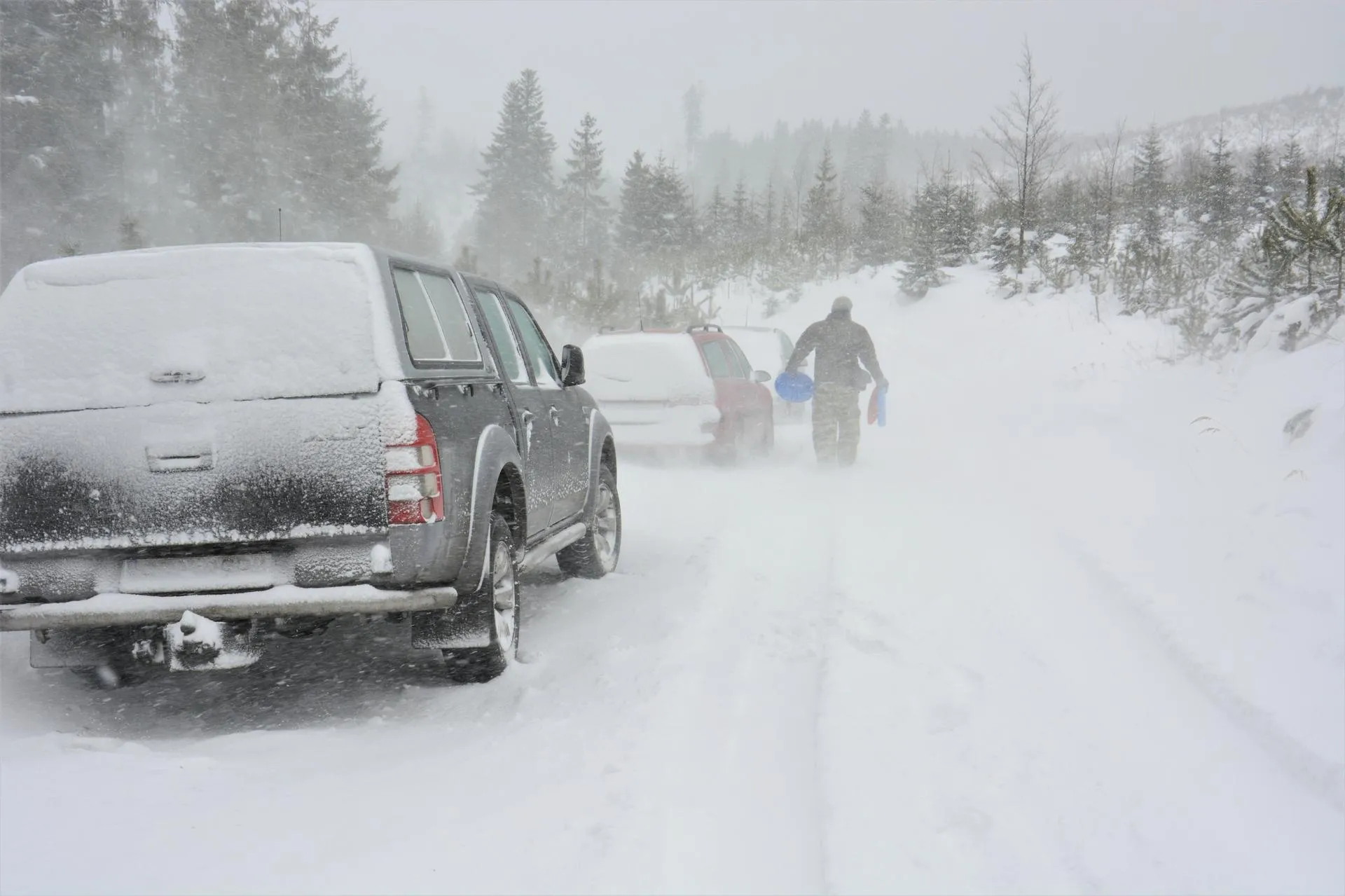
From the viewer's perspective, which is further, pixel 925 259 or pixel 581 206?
pixel 581 206

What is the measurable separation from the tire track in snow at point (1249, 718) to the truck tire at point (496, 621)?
130 inches

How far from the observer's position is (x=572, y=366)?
612 cm

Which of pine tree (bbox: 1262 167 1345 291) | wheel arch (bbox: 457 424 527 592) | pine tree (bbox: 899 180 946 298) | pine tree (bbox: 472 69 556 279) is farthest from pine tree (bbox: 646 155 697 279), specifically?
wheel arch (bbox: 457 424 527 592)

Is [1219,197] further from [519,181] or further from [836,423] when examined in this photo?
[519,181]

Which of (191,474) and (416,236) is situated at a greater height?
(416,236)

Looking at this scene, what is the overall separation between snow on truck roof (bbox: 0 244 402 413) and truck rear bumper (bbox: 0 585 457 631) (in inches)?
30.5

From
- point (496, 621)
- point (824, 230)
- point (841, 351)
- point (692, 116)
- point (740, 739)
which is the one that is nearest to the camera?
point (740, 739)

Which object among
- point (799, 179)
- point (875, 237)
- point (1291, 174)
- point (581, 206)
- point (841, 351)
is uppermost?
point (799, 179)

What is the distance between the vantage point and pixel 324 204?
3719cm

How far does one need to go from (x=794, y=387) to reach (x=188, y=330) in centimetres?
1093

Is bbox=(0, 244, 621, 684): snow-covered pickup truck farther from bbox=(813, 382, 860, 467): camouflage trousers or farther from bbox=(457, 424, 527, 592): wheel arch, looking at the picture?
bbox=(813, 382, 860, 467): camouflage trousers

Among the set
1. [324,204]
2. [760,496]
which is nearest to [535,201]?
[324,204]

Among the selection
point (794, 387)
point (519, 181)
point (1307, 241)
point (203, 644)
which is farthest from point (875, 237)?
point (519, 181)

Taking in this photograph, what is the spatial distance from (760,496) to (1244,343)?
5419 millimetres
